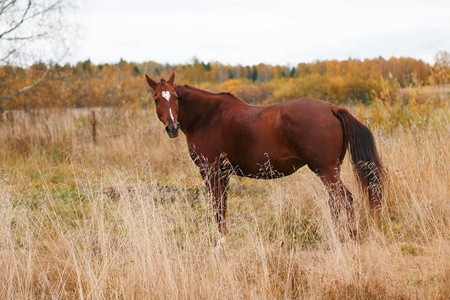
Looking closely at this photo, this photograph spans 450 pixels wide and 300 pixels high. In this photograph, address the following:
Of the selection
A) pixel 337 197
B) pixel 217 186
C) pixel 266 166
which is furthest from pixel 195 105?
pixel 337 197

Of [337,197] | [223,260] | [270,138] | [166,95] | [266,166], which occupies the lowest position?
[223,260]

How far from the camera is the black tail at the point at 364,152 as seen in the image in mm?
4062

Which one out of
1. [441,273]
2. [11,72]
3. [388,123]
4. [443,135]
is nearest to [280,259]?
[441,273]

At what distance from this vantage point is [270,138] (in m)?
4.16

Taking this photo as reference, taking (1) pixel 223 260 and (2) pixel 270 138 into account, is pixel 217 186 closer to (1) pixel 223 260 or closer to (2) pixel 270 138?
(2) pixel 270 138

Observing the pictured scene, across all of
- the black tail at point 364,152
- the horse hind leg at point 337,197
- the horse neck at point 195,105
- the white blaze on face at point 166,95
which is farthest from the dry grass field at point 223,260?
the horse neck at point 195,105

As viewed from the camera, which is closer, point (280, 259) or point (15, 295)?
point (15, 295)

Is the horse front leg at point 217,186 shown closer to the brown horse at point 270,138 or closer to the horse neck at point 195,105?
the brown horse at point 270,138

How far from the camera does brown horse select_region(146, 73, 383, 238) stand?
157 inches

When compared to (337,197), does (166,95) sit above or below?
above

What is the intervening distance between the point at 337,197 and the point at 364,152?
63 centimetres

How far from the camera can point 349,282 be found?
2674 mm

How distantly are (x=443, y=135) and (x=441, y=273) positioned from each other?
13.0ft

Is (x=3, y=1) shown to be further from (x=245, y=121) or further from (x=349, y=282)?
(x=349, y=282)
